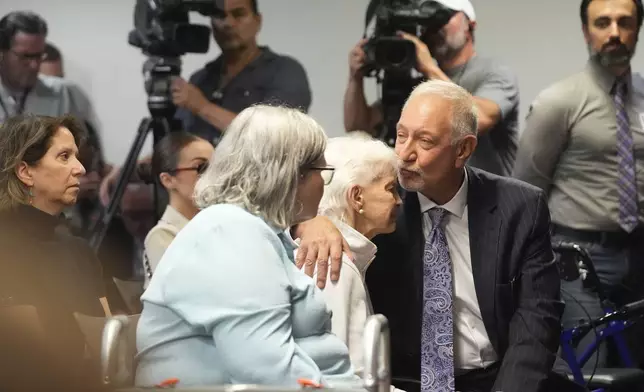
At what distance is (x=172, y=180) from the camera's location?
4.19m

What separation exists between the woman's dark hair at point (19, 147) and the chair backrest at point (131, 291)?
3.12 ft

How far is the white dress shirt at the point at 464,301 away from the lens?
2758mm

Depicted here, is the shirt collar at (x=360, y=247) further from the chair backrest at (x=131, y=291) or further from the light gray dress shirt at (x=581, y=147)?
the light gray dress shirt at (x=581, y=147)

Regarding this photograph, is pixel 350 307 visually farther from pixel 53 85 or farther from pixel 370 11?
pixel 53 85

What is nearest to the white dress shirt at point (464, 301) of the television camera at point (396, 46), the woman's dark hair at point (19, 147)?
the woman's dark hair at point (19, 147)

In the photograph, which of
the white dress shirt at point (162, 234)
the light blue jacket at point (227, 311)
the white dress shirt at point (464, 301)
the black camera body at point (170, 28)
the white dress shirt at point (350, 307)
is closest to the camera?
the light blue jacket at point (227, 311)

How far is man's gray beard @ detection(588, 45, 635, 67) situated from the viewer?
13.7 feet

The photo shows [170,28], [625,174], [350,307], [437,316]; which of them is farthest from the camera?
[170,28]

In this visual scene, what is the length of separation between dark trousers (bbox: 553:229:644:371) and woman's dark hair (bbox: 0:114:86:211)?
2153 mm

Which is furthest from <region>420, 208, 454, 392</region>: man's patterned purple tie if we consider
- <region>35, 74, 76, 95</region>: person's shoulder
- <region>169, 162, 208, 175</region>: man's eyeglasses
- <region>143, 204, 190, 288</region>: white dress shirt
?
<region>35, 74, 76, 95</region>: person's shoulder

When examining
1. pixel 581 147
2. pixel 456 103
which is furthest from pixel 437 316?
pixel 581 147

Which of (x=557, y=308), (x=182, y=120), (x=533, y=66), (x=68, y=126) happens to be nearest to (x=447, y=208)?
(x=557, y=308)

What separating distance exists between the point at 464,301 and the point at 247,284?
106cm

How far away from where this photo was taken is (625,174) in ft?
13.6
